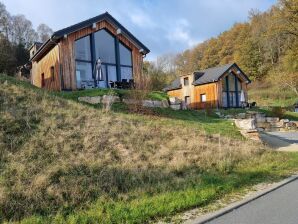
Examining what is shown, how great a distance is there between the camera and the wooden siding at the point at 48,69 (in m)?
24.5

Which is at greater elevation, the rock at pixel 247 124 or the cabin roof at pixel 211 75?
the cabin roof at pixel 211 75

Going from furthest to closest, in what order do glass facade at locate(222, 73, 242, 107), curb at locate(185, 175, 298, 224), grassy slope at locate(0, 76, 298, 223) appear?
glass facade at locate(222, 73, 242, 107) < grassy slope at locate(0, 76, 298, 223) < curb at locate(185, 175, 298, 224)

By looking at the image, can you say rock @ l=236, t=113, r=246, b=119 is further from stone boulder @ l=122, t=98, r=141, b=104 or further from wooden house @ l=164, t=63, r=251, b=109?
stone boulder @ l=122, t=98, r=141, b=104

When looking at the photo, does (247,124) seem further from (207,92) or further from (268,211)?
(207,92)

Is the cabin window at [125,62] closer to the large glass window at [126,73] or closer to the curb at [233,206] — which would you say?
the large glass window at [126,73]

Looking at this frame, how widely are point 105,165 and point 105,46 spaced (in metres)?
18.5

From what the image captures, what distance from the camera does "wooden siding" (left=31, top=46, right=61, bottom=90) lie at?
24505 mm

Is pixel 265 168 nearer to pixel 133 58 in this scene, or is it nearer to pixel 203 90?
pixel 133 58

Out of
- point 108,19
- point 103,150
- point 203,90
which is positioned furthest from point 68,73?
point 203,90

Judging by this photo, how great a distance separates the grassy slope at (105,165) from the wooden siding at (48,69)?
10.5 meters

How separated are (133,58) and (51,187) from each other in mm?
21059

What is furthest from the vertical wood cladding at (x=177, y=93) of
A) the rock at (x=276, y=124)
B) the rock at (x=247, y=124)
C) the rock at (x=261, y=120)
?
the rock at (x=247, y=124)

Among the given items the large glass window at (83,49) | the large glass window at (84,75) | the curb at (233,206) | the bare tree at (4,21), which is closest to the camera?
the curb at (233,206)

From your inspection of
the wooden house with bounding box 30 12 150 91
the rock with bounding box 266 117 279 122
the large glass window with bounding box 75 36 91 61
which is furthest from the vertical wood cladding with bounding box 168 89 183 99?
the large glass window with bounding box 75 36 91 61
